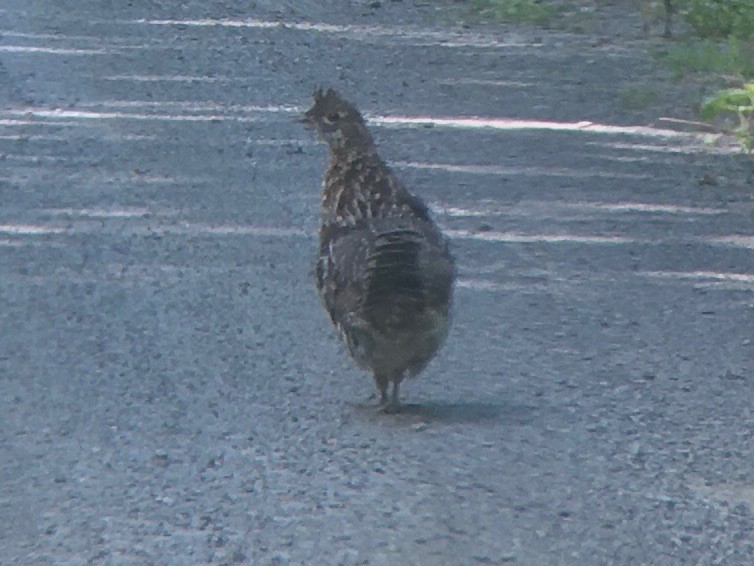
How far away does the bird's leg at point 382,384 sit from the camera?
22.3 ft

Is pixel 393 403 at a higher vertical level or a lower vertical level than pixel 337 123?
lower

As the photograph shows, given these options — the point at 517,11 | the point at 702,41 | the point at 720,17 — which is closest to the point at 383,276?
the point at 702,41

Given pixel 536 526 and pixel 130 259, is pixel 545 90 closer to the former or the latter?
pixel 130 259

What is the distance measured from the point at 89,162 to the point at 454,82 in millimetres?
3735

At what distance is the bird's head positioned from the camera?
7.43 m

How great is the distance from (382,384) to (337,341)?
102 cm

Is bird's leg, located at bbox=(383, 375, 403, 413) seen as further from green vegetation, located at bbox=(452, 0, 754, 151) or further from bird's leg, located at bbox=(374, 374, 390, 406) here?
green vegetation, located at bbox=(452, 0, 754, 151)

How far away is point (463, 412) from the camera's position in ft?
22.4

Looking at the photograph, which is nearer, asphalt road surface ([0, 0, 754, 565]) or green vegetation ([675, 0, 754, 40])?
asphalt road surface ([0, 0, 754, 565])

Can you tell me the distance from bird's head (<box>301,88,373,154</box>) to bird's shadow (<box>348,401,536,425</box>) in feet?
3.68

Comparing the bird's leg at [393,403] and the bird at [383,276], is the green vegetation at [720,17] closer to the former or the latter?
the bird at [383,276]

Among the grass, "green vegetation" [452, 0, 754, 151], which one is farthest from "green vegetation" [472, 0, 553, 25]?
the grass

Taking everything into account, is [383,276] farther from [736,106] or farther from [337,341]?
[736,106]

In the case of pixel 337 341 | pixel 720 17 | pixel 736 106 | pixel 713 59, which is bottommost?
pixel 337 341
